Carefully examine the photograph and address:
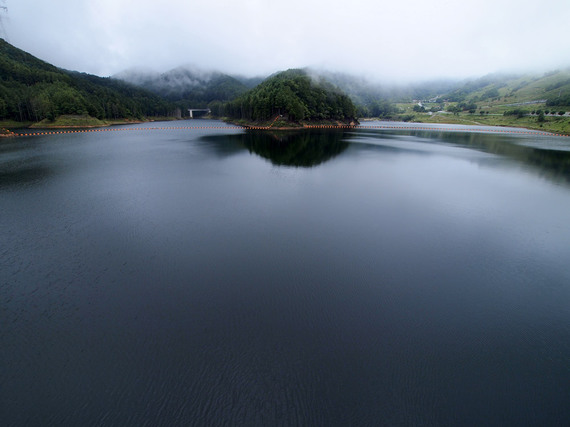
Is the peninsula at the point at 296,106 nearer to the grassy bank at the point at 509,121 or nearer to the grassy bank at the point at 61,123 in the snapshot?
the grassy bank at the point at 61,123

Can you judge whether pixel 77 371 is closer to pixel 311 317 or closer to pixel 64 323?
pixel 64 323

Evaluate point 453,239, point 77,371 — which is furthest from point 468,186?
point 77,371

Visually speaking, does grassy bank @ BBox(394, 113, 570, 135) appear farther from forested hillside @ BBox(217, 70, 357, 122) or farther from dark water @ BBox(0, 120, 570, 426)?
dark water @ BBox(0, 120, 570, 426)

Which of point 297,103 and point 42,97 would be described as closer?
point 42,97

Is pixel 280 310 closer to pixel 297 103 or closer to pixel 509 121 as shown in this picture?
pixel 297 103

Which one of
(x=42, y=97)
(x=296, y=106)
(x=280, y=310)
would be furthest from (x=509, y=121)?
(x=42, y=97)

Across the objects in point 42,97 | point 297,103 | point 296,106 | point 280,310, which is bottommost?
point 280,310

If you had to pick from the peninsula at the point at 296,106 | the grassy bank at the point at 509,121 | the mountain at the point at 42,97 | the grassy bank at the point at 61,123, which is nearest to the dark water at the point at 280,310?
the peninsula at the point at 296,106
